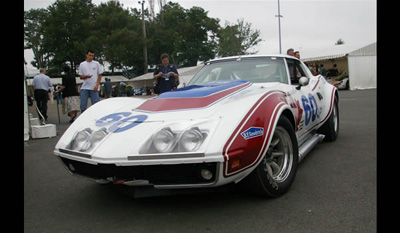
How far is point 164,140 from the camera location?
2.20 m

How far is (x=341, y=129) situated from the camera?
5715 millimetres

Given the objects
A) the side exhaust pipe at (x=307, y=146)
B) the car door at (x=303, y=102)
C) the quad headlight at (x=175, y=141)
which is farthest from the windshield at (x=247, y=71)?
the quad headlight at (x=175, y=141)

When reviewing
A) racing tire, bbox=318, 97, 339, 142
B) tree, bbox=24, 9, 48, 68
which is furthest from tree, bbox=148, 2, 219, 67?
racing tire, bbox=318, 97, 339, 142

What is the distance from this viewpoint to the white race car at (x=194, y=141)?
2.11 m

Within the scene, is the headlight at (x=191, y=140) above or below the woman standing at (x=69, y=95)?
below

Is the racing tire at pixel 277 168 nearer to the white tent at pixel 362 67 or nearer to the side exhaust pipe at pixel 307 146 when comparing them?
the side exhaust pipe at pixel 307 146

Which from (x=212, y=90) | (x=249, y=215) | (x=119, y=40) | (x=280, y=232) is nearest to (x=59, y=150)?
(x=212, y=90)

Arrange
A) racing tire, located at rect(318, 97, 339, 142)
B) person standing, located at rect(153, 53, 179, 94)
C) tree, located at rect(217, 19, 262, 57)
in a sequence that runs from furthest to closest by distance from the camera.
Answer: tree, located at rect(217, 19, 262, 57) → person standing, located at rect(153, 53, 179, 94) → racing tire, located at rect(318, 97, 339, 142)

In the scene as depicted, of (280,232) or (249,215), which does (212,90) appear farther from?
(280,232)

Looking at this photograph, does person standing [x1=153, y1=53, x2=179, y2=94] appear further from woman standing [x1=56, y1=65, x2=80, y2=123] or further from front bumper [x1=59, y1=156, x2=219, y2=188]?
front bumper [x1=59, y1=156, x2=219, y2=188]

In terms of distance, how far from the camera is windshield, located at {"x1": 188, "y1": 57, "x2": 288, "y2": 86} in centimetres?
368

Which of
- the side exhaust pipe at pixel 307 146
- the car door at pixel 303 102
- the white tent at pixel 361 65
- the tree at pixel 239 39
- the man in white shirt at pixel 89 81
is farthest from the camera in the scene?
the tree at pixel 239 39

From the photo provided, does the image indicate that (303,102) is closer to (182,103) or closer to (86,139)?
(182,103)
